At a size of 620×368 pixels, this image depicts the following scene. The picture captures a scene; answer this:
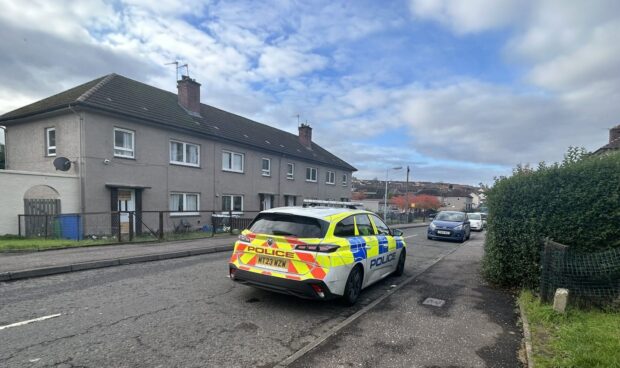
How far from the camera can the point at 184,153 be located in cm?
1872

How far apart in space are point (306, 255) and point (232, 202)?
17.6 m

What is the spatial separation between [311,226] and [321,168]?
2638cm

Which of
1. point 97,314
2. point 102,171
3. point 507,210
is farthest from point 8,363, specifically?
point 102,171

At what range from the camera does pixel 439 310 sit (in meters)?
5.56

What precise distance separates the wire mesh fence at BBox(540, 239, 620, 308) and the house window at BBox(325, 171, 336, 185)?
2732 cm

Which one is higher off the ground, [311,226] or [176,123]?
[176,123]

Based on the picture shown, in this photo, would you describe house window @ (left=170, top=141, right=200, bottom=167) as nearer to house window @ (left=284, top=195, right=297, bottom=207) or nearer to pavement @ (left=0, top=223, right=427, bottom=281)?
pavement @ (left=0, top=223, right=427, bottom=281)

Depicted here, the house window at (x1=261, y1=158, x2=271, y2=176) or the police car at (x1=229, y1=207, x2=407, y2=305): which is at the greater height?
the house window at (x1=261, y1=158, x2=271, y2=176)

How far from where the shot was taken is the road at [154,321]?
3.64 m

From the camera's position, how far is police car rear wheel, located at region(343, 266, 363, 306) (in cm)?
549

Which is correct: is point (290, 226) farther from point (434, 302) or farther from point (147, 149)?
point (147, 149)

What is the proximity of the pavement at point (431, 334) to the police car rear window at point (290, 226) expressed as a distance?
1.43 meters

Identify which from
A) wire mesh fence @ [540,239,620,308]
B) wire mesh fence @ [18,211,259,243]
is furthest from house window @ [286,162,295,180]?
wire mesh fence @ [540,239,620,308]

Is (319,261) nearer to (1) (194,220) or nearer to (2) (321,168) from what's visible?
(1) (194,220)
